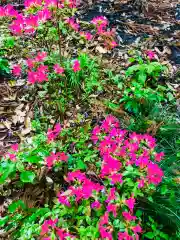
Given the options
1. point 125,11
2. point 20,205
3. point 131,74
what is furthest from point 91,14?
point 20,205

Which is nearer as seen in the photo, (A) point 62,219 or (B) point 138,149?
(A) point 62,219

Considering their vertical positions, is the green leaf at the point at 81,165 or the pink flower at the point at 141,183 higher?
the pink flower at the point at 141,183

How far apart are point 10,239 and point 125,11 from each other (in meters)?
3.44

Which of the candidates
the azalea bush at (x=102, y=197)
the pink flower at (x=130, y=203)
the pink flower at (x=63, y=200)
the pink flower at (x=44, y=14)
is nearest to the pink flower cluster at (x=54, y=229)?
the azalea bush at (x=102, y=197)

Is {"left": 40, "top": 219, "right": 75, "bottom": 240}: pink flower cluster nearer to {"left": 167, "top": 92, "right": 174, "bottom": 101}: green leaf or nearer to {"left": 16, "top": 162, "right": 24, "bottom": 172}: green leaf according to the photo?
{"left": 16, "top": 162, "right": 24, "bottom": 172}: green leaf

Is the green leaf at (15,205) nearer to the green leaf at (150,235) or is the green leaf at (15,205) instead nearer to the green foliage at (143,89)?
the green leaf at (150,235)

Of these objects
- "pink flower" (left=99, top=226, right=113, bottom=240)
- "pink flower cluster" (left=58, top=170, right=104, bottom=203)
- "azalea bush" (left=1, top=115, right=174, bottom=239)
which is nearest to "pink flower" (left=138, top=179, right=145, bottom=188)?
"azalea bush" (left=1, top=115, right=174, bottom=239)

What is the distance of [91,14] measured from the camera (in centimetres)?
460

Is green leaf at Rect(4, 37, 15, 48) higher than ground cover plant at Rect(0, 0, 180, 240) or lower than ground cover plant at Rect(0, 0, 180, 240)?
higher

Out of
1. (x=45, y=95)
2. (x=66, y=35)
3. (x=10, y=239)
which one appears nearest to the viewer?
(x=10, y=239)

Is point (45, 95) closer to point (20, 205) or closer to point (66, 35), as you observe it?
point (66, 35)

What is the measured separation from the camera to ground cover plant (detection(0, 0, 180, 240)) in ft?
7.36

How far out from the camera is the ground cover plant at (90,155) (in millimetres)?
2242

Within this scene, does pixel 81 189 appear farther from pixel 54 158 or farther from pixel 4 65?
pixel 4 65
